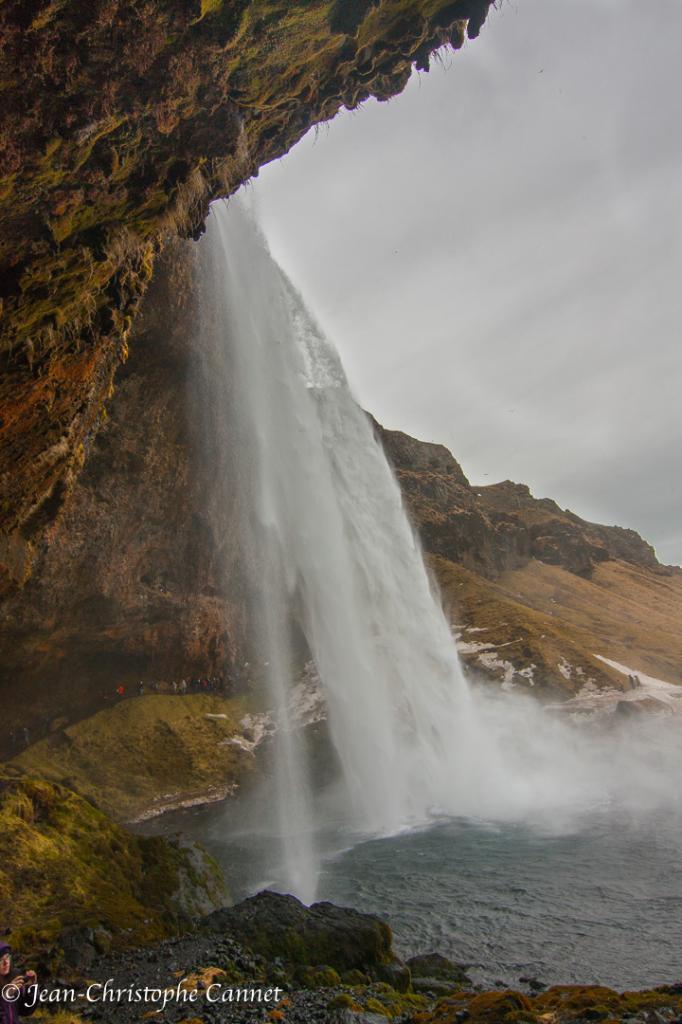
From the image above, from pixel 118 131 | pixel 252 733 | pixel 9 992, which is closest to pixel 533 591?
pixel 252 733

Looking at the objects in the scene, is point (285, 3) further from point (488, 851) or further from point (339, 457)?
point (339, 457)

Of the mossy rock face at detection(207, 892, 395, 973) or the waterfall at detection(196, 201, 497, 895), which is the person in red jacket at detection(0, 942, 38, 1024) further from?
the waterfall at detection(196, 201, 497, 895)

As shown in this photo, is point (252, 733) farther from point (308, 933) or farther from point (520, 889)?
point (308, 933)

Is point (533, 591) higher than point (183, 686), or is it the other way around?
point (533, 591)

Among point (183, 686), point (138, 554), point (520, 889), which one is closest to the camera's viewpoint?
point (520, 889)

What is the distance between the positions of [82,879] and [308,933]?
5.45 m

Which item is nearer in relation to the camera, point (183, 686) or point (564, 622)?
point (183, 686)

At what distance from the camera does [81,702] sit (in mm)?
36875

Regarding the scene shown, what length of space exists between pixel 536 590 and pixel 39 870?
72.1 m

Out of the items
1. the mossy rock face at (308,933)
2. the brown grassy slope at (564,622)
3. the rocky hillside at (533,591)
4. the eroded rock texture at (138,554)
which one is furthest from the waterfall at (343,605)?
the mossy rock face at (308,933)

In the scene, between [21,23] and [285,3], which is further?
[285,3]

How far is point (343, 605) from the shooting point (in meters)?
36.7

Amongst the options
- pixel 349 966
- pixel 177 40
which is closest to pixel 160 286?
pixel 177 40

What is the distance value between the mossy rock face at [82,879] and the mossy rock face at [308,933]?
1492 millimetres
